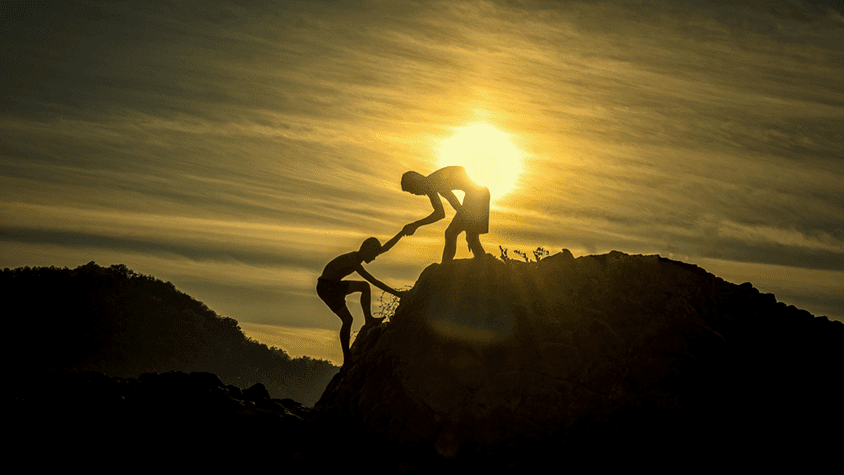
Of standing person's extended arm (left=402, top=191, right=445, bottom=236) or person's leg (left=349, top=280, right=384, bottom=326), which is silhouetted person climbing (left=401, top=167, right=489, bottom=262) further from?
person's leg (left=349, top=280, right=384, bottom=326)

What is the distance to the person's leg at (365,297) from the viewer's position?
18.1 m

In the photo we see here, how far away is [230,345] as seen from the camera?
71.4 m

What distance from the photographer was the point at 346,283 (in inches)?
713

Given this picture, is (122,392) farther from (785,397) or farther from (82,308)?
(82,308)

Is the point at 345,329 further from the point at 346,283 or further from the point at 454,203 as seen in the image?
the point at 454,203

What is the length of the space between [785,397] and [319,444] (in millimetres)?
9041

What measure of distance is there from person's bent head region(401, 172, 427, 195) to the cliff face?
5.79 feet

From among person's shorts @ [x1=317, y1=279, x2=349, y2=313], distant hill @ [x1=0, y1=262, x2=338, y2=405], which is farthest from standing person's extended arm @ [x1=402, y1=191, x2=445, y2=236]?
distant hill @ [x1=0, y1=262, x2=338, y2=405]

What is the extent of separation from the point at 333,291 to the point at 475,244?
3.54 m

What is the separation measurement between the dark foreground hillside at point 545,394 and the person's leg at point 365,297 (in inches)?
26.5

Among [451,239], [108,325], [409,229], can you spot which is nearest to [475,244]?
[451,239]

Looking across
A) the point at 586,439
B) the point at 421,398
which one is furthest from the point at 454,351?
the point at 586,439

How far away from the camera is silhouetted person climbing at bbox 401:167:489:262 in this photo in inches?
667

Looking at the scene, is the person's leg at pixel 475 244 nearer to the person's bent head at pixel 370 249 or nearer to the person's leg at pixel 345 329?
the person's bent head at pixel 370 249
